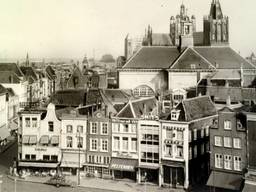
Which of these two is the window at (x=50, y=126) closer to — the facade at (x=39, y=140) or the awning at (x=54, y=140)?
the facade at (x=39, y=140)

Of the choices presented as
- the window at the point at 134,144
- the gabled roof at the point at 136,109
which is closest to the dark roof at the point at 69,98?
the gabled roof at the point at 136,109

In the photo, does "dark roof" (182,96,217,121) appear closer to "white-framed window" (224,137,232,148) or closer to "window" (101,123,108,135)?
"white-framed window" (224,137,232,148)

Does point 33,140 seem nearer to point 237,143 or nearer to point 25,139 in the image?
point 25,139

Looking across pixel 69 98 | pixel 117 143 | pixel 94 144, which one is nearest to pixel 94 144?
pixel 94 144

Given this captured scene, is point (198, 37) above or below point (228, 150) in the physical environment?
above

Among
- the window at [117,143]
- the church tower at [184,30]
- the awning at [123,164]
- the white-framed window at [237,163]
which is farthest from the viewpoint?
the church tower at [184,30]

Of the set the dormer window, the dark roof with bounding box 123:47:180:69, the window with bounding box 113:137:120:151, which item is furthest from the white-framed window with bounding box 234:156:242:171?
the dark roof with bounding box 123:47:180:69

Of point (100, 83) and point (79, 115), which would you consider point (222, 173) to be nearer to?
point (79, 115)
